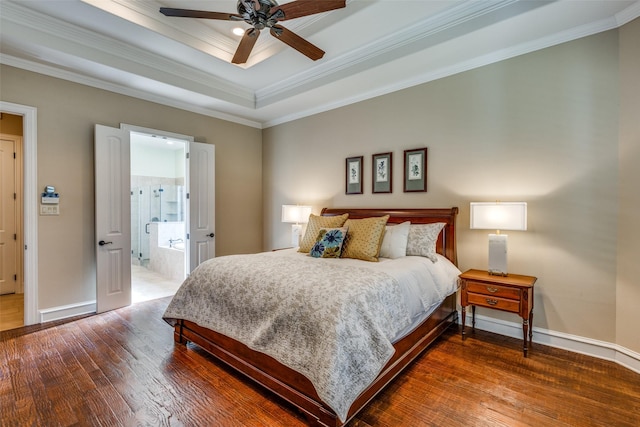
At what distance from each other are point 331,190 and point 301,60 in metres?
1.79

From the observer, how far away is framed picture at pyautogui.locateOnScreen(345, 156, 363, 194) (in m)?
4.14

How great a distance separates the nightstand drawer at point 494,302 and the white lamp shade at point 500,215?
62 centimetres

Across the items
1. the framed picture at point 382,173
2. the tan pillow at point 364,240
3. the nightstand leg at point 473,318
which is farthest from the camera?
the framed picture at point 382,173

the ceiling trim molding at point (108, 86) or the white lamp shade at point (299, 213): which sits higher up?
the ceiling trim molding at point (108, 86)

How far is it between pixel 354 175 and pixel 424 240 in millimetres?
1528

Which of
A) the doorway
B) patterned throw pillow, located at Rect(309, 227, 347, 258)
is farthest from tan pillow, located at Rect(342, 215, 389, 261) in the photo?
the doorway

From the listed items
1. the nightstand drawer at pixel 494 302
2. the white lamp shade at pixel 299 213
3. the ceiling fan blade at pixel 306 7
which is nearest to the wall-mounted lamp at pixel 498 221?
A: the nightstand drawer at pixel 494 302

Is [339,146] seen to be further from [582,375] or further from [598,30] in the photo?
[582,375]

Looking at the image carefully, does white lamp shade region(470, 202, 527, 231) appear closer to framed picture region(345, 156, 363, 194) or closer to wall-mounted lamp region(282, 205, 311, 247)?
framed picture region(345, 156, 363, 194)

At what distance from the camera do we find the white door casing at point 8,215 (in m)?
4.23

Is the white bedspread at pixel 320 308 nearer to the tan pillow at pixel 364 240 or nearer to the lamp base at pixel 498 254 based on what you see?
the tan pillow at pixel 364 240

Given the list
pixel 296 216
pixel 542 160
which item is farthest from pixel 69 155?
pixel 542 160

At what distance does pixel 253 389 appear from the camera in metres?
2.08

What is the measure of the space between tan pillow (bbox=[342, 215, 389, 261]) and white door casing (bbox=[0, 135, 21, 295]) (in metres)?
4.83
